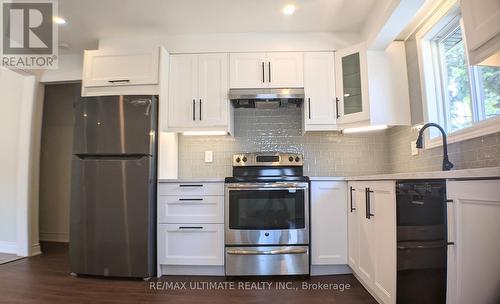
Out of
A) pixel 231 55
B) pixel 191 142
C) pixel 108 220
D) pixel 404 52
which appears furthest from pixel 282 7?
pixel 108 220

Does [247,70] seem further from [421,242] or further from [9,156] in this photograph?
[9,156]

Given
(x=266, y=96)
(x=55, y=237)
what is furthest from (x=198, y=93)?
(x=55, y=237)

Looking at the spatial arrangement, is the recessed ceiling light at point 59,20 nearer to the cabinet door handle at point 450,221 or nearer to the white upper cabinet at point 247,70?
the white upper cabinet at point 247,70

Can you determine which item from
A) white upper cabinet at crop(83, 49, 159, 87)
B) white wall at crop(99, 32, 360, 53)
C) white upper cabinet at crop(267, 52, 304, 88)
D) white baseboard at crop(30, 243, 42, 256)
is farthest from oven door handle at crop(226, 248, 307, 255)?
white baseboard at crop(30, 243, 42, 256)

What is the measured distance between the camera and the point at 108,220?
100 inches

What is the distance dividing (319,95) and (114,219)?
2.26 m

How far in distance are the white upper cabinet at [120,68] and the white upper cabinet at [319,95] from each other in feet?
4.93

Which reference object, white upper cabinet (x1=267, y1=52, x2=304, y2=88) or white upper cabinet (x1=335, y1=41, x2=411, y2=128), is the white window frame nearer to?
white upper cabinet (x1=335, y1=41, x2=411, y2=128)

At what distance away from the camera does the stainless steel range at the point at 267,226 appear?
2.51 meters

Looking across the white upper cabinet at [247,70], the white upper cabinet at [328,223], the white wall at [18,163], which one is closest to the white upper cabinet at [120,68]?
the white upper cabinet at [247,70]

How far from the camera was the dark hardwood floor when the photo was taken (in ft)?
6.95

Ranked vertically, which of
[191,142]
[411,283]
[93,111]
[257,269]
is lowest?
[257,269]

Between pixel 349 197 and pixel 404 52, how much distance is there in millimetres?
1470

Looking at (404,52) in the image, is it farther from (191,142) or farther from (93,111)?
(93,111)
